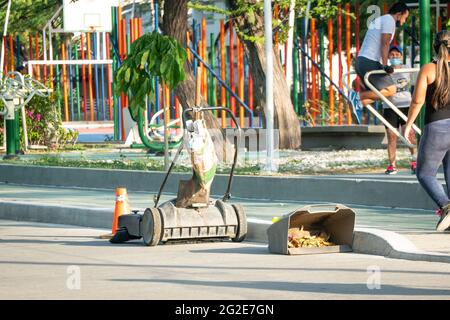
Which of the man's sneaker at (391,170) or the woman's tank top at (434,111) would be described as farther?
the man's sneaker at (391,170)

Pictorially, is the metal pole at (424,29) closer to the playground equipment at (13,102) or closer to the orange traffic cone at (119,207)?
the orange traffic cone at (119,207)

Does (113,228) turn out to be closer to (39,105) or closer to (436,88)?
(436,88)

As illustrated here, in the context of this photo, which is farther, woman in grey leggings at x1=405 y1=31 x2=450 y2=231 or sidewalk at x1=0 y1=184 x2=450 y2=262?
woman in grey leggings at x1=405 y1=31 x2=450 y2=231

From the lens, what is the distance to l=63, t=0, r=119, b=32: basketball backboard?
107 feet

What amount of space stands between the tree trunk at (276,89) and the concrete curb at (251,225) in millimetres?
7167

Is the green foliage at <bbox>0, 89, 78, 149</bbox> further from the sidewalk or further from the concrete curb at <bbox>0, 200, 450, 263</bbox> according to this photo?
the concrete curb at <bbox>0, 200, 450, 263</bbox>

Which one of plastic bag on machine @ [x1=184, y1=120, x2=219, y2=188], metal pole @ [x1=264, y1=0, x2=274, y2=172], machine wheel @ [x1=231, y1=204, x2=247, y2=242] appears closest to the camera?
plastic bag on machine @ [x1=184, y1=120, x2=219, y2=188]

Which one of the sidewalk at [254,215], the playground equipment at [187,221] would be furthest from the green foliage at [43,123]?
the playground equipment at [187,221]

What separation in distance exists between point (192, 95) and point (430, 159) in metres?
8.66

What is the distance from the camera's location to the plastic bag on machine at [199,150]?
12977 millimetres

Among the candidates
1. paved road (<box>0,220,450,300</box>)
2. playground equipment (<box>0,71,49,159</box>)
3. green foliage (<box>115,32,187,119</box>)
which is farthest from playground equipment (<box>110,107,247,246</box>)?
playground equipment (<box>0,71,49,159</box>)

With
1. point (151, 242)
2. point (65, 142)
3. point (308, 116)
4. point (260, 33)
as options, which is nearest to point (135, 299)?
point (151, 242)

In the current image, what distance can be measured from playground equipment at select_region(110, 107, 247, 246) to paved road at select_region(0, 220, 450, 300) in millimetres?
134
